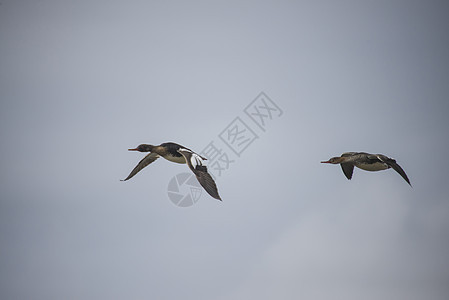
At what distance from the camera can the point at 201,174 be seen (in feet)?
63.3

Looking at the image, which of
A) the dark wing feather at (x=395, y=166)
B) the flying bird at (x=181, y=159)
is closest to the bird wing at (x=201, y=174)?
the flying bird at (x=181, y=159)

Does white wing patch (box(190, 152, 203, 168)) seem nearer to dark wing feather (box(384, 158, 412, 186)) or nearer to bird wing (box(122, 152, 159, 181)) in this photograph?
bird wing (box(122, 152, 159, 181))

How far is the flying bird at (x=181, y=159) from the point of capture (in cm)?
1883

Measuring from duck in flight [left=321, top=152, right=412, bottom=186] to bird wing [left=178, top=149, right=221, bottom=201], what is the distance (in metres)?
7.39

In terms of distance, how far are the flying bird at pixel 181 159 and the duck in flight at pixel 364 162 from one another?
7092 millimetres

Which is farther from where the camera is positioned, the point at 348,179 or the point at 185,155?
the point at 348,179

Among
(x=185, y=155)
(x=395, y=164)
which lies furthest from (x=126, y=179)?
(x=395, y=164)

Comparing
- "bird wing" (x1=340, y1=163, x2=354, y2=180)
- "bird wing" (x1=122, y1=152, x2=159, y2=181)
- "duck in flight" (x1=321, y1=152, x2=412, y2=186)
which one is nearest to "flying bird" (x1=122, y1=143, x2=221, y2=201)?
"bird wing" (x1=122, y1=152, x2=159, y2=181)

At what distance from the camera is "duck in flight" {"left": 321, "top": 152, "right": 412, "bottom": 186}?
2348cm

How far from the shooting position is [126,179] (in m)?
23.9

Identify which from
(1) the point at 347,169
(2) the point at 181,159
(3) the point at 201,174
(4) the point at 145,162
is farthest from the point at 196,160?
(1) the point at 347,169

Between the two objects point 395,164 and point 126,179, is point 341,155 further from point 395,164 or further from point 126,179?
point 126,179

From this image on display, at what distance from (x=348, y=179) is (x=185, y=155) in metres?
8.94

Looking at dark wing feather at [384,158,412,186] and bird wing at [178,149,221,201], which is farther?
dark wing feather at [384,158,412,186]
